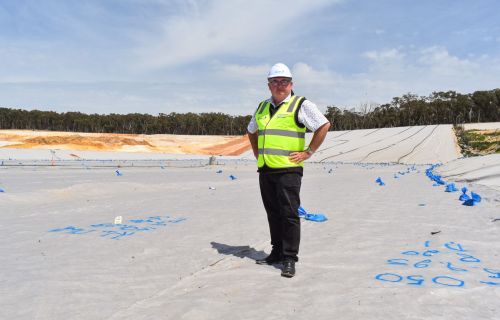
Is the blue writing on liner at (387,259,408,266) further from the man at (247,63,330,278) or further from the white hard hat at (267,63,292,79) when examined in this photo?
the white hard hat at (267,63,292,79)

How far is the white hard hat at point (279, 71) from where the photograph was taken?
14.3 ft

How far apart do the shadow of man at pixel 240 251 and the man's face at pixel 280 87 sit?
6.28 feet

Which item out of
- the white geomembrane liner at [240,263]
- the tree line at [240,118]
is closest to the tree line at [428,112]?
the tree line at [240,118]

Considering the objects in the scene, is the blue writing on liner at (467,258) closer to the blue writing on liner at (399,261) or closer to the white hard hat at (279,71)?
the blue writing on liner at (399,261)

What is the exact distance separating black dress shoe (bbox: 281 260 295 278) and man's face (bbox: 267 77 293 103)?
5.52ft

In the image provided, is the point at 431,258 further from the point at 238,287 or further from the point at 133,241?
the point at 133,241

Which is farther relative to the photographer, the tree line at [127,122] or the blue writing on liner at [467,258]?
the tree line at [127,122]

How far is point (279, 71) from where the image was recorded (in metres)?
4.39

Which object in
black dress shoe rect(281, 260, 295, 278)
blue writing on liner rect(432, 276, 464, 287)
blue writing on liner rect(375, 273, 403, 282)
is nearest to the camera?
blue writing on liner rect(432, 276, 464, 287)

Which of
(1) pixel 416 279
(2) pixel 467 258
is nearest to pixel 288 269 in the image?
(1) pixel 416 279

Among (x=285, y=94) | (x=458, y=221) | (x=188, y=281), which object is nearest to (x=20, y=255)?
(x=188, y=281)

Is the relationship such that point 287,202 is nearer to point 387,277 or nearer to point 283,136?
point 283,136

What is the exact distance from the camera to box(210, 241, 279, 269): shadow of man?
16.6 feet

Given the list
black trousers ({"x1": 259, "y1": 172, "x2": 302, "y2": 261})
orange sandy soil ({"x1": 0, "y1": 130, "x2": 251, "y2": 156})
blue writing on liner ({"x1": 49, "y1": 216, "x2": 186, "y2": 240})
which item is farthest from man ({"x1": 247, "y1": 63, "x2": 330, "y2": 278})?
orange sandy soil ({"x1": 0, "y1": 130, "x2": 251, "y2": 156})
